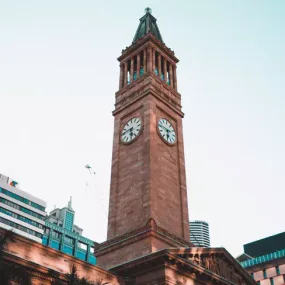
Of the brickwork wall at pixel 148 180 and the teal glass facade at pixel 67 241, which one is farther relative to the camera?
the teal glass facade at pixel 67 241

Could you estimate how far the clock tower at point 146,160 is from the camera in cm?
3997

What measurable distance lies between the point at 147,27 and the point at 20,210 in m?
75.0

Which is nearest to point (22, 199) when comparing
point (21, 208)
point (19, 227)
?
point (21, 208)

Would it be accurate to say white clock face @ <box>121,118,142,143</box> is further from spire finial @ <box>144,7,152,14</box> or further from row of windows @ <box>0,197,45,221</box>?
row of windows @ <box>0,197,45,221</box>

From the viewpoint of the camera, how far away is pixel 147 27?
57.0 m

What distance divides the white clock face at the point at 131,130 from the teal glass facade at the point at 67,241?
91.4 meters

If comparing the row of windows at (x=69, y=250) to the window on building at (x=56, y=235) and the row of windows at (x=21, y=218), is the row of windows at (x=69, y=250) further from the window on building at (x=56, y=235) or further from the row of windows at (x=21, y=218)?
the row of windows at (x=21, y=218)

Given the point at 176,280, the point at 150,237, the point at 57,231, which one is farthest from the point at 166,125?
the point at 57,231

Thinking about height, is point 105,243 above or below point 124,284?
above

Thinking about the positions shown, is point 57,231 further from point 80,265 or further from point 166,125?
point 80,265

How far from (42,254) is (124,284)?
7.41 meters

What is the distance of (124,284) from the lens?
1334 inches

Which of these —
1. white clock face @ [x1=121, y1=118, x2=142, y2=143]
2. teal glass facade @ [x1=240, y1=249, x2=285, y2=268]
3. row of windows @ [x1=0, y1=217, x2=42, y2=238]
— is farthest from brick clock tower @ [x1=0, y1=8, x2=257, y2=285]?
row of windows @ [x1=0, y1=217, x2=42, y2=238]

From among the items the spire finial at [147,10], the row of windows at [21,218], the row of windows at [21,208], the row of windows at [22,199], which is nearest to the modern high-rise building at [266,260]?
the spire finial at [147,10]
